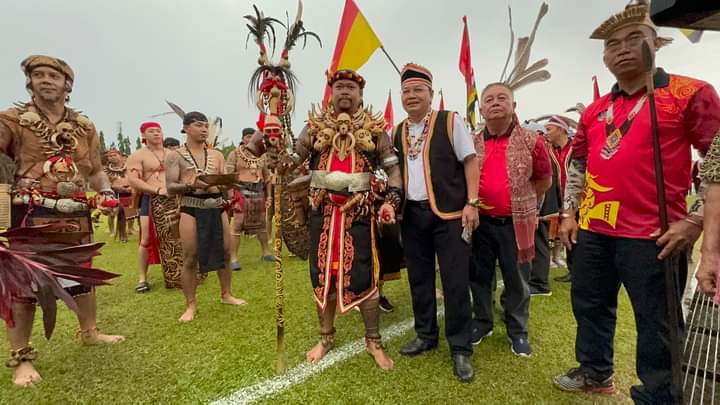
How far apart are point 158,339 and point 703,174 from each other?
4.33 metres

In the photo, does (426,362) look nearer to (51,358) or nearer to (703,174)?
(703,174)

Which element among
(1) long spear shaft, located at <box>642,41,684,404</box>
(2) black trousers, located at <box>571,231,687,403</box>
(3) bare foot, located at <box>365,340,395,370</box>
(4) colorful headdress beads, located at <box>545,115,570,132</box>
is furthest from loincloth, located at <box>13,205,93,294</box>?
(4) colorful headdress beads, located at <box>545,115,570,132</box>

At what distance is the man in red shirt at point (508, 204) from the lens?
3.13 metres

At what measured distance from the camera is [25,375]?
2.77m

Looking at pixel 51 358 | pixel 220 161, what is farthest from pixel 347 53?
pixel 51 358

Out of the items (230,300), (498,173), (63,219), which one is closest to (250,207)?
(230,300)

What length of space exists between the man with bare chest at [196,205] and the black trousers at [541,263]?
13.1ft

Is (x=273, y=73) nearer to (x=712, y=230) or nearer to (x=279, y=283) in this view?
(x=279, y=283)

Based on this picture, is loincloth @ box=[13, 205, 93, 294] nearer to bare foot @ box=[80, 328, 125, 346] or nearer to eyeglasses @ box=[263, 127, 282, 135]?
bare foot @ box=[80, 328, 125, 346]

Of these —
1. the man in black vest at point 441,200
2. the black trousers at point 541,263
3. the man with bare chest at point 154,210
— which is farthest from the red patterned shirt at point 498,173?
the man with bare chest at point 154,210

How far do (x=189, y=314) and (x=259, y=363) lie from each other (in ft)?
5.02

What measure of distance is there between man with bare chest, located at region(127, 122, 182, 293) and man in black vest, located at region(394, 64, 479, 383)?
3.40 meters

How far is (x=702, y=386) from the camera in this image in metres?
2.40

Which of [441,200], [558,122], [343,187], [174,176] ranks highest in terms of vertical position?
[558,122]
